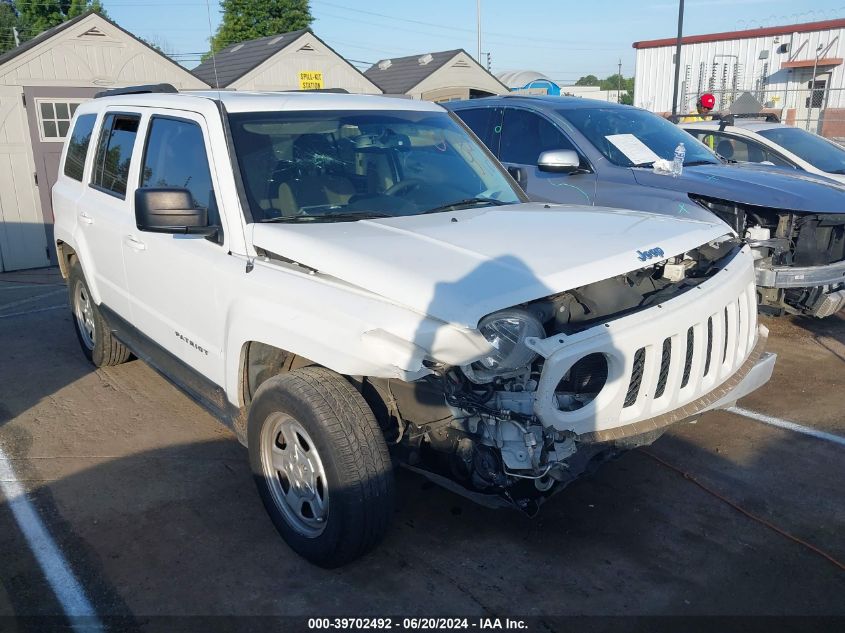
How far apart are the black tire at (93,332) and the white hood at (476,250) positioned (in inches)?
110

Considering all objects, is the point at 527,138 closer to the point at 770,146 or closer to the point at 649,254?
the point at 649,254

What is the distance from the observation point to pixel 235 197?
3.80m

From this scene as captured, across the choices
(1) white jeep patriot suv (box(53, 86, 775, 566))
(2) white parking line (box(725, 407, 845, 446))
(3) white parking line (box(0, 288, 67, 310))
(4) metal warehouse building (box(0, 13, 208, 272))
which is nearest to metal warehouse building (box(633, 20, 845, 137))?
(4) metal warehouse building (box(0, 13, 208, 272))

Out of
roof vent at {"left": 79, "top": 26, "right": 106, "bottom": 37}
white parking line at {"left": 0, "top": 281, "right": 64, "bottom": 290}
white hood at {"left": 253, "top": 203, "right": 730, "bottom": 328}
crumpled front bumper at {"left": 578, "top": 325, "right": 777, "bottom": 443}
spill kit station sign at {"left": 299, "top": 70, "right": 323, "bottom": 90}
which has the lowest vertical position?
white parking line at {"left": 0, "top": 281, "right": 64, "bottom": 290}

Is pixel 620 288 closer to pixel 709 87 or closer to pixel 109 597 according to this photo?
pixel 109 597

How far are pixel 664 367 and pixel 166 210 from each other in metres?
2.38

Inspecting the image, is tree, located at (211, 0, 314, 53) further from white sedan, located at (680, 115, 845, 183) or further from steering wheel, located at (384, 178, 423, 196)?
steering wheel, located at (384, 178, 423, 196)

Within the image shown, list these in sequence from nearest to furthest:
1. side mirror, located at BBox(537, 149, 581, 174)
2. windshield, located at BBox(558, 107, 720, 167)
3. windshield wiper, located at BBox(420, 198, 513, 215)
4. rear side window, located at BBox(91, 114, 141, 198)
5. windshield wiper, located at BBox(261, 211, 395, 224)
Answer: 1. windshield wiper, located at BBox(261, 211, 395, 224)
2. windshield wiper, located at BBox(420, 198, 513, 215)
3. rear side window, located at BBox(91, 114, 141, 198)
4. side mirror, located at BBox(537, 149, 581, 174)
5. windshield, located at BBox(558, 107, 720, 167)

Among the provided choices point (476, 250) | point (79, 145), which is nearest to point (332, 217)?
point (476, 250)

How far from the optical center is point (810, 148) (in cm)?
1056

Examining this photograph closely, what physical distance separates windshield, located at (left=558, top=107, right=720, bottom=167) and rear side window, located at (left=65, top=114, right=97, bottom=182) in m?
4.10

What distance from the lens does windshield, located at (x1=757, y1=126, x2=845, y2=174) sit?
10297 millimetres

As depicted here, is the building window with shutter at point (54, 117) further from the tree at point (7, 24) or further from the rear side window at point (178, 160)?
the tree at point (7, 24)

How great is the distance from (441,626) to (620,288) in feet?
5.48
